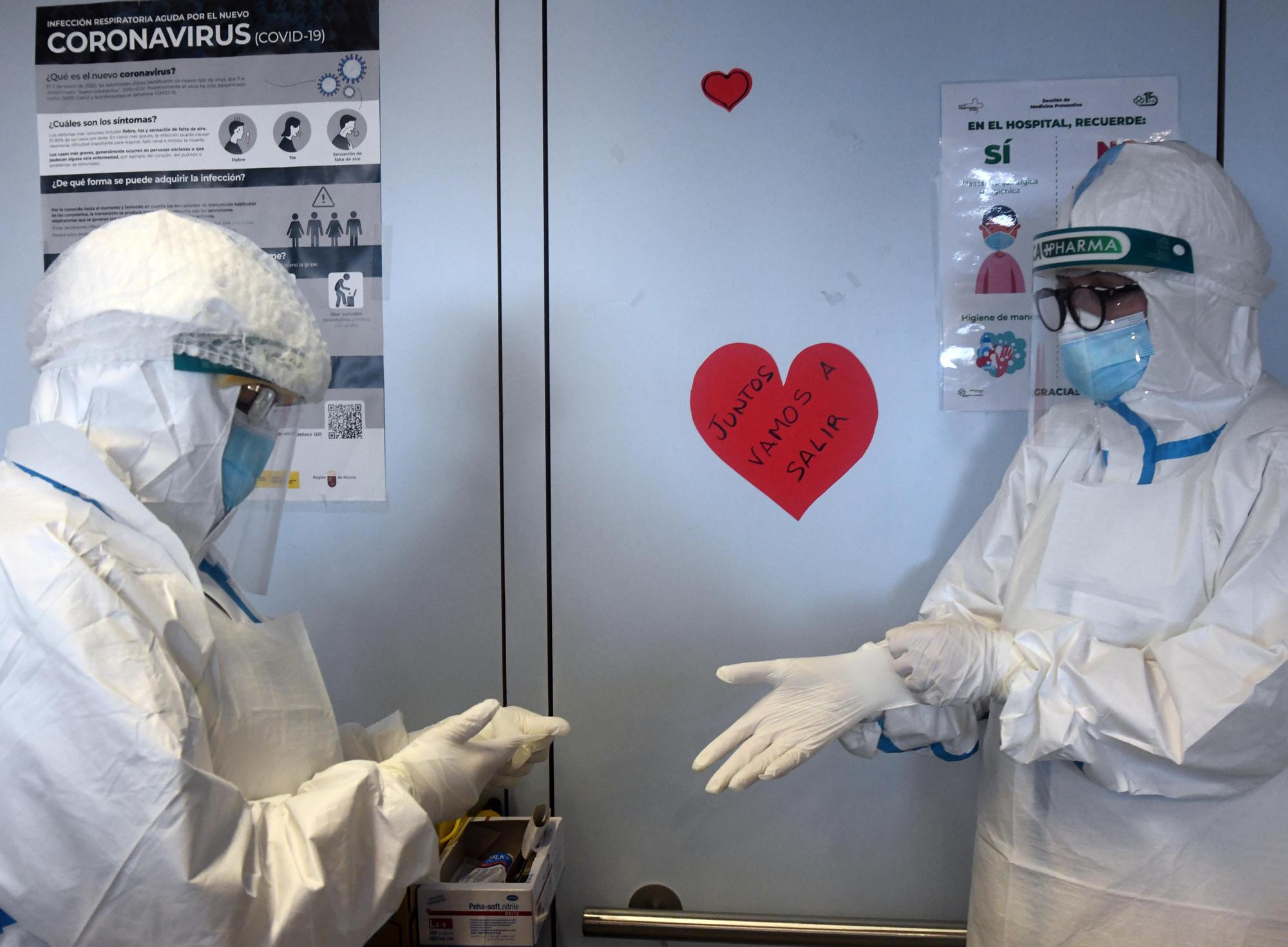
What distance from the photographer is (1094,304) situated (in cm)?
125

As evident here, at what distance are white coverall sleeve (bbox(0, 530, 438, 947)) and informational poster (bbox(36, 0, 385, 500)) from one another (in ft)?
2.83

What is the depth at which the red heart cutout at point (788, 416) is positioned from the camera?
1615 mm

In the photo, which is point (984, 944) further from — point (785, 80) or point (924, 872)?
point (785, 80)

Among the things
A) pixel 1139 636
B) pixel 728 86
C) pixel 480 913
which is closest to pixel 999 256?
pixel 728 86

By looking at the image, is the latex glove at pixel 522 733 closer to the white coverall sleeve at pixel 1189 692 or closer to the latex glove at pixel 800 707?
the latex glove at pixel 800 707

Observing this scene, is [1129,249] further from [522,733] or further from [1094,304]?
[522,733]

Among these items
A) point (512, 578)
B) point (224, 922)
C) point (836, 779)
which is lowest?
point (836, 779)

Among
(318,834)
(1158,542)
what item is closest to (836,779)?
(1158,542)

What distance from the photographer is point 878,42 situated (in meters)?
1.58

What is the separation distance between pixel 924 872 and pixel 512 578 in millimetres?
907

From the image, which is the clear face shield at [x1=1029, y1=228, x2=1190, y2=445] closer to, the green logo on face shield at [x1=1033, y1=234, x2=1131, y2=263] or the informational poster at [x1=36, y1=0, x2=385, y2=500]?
the green logo on face shield at [x1=1033, y1=234, x2=1131, y2=263]

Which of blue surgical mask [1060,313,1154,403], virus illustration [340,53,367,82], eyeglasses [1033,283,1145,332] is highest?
virus illustration [340,53,367,82]

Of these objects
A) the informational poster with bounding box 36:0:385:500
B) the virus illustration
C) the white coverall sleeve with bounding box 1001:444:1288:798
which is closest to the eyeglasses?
the white coverall sleeve with bounding box 1001:444:1288:798

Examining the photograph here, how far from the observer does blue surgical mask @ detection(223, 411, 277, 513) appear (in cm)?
106
